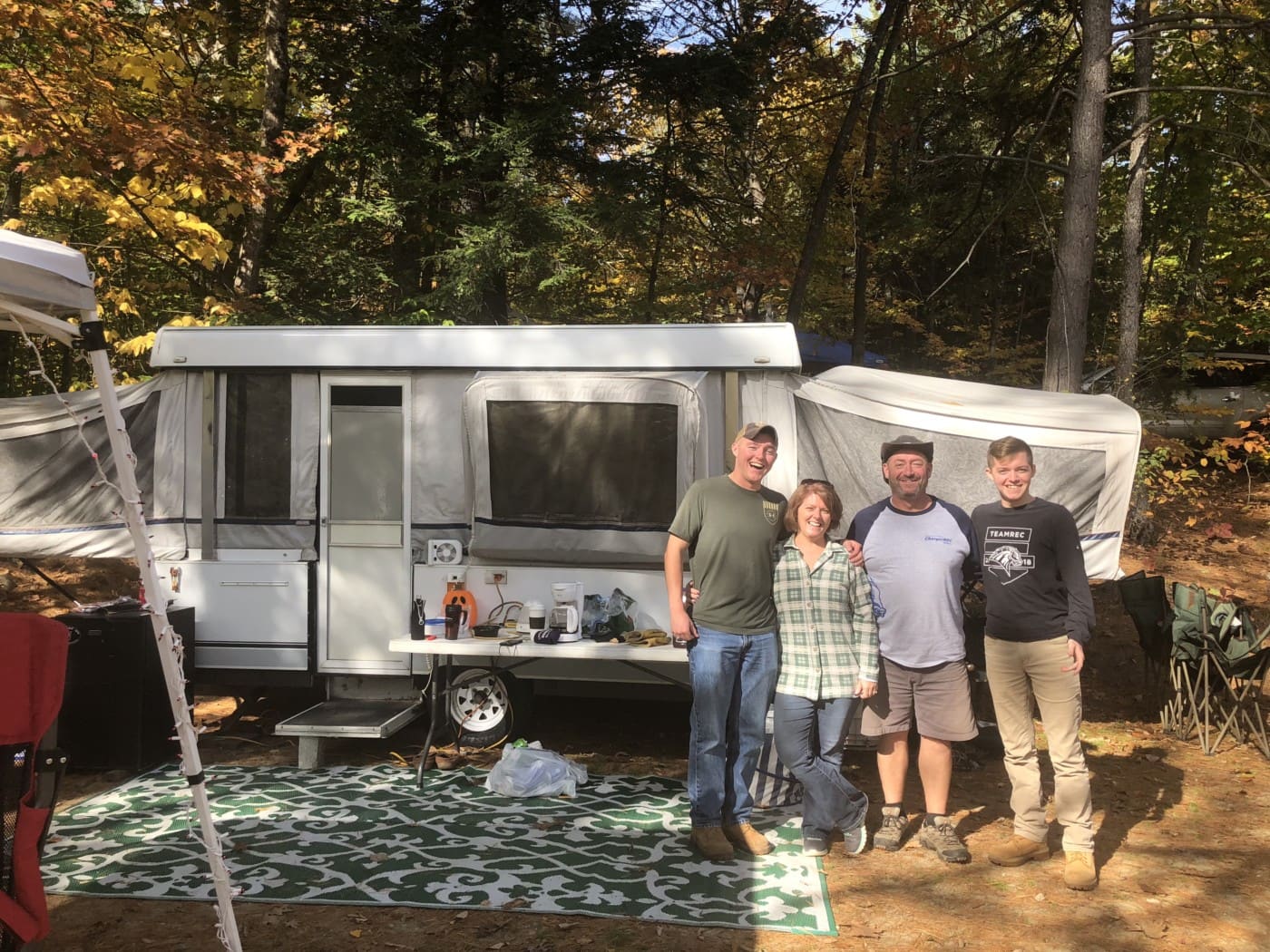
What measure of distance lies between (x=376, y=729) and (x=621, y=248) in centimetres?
782

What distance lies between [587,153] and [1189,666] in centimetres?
766

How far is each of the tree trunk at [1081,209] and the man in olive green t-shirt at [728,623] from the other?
452 centimetres

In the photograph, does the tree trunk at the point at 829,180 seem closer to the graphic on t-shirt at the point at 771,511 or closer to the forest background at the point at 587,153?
the forest background at the point at 587,153

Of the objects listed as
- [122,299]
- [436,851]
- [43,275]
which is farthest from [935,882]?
[122,299]

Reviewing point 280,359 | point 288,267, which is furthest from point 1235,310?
point 280,359

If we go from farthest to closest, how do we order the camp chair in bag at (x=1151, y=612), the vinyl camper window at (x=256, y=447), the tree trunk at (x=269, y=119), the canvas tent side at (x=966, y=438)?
the tree trunk at (x=269, y=119), the camp chair in bag at (x=1151, y=612), the vinyl camper window at (x=256, y=447), the canvas tent side at (x=966, y=438)

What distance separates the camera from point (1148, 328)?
1527 cm

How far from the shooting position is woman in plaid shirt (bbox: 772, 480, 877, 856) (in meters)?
4.61

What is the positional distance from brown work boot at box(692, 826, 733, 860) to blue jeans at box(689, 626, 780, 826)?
0.03 m

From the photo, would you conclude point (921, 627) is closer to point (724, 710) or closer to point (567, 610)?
point (724, 710)

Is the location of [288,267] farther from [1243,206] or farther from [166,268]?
[1243,206]

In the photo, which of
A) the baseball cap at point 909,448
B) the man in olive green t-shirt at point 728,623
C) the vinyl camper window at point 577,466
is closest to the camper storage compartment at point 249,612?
the vinyl camper window at point 577,466

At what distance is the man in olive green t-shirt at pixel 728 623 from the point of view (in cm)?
464

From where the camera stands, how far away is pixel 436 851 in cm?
482
